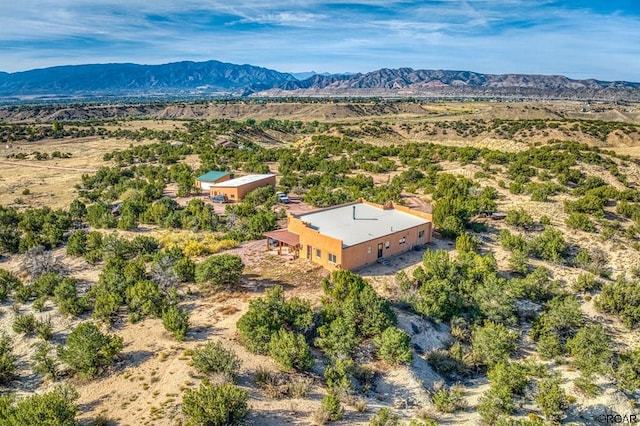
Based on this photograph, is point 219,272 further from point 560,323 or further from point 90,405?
point 560,323

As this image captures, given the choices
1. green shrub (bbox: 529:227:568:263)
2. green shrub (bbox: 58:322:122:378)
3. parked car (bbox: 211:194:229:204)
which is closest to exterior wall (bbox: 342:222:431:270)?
green shrub (bbox: 529:227:568:263)

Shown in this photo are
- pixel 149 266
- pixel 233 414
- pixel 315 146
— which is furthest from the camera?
pixel 315 146

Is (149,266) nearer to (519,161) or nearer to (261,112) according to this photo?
(519,161)

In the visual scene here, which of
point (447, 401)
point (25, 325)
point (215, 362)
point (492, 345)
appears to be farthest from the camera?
point (25, 325)

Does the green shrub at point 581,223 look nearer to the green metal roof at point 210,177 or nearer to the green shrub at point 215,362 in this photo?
the green shrub at point 215,362

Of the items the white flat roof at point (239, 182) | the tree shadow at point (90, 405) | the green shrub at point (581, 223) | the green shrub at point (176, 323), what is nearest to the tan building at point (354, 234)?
the green shrub at point (176, 323)

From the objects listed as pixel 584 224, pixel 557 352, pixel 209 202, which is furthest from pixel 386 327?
pixel 209 202

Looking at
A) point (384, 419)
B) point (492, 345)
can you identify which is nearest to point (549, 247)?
point (492, 345)
